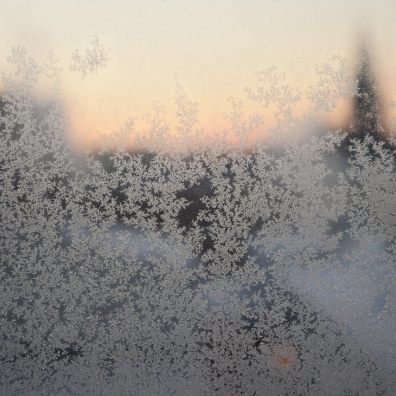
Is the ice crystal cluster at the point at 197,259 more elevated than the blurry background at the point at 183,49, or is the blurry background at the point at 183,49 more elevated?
the blurry background at the point at 183,49

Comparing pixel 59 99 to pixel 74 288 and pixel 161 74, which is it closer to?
pixel 161 74

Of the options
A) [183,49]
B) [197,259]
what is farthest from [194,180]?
[183,49]

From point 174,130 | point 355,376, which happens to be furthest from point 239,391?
point 174,130

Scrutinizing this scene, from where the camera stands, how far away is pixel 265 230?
833 mm

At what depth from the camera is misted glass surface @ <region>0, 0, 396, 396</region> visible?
2.65 ft

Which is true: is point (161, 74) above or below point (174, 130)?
above

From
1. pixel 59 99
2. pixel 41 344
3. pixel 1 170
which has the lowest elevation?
pixel 41 344

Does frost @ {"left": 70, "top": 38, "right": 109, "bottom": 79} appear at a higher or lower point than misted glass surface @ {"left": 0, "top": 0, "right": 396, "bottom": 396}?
higher

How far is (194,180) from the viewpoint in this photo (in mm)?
824

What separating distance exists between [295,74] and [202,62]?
0.19m

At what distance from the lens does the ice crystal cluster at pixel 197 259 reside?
0.82 m

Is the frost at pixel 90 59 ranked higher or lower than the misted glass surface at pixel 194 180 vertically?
higher

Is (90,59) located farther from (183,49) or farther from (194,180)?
(194,180)

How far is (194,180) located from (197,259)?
0.17 meters
